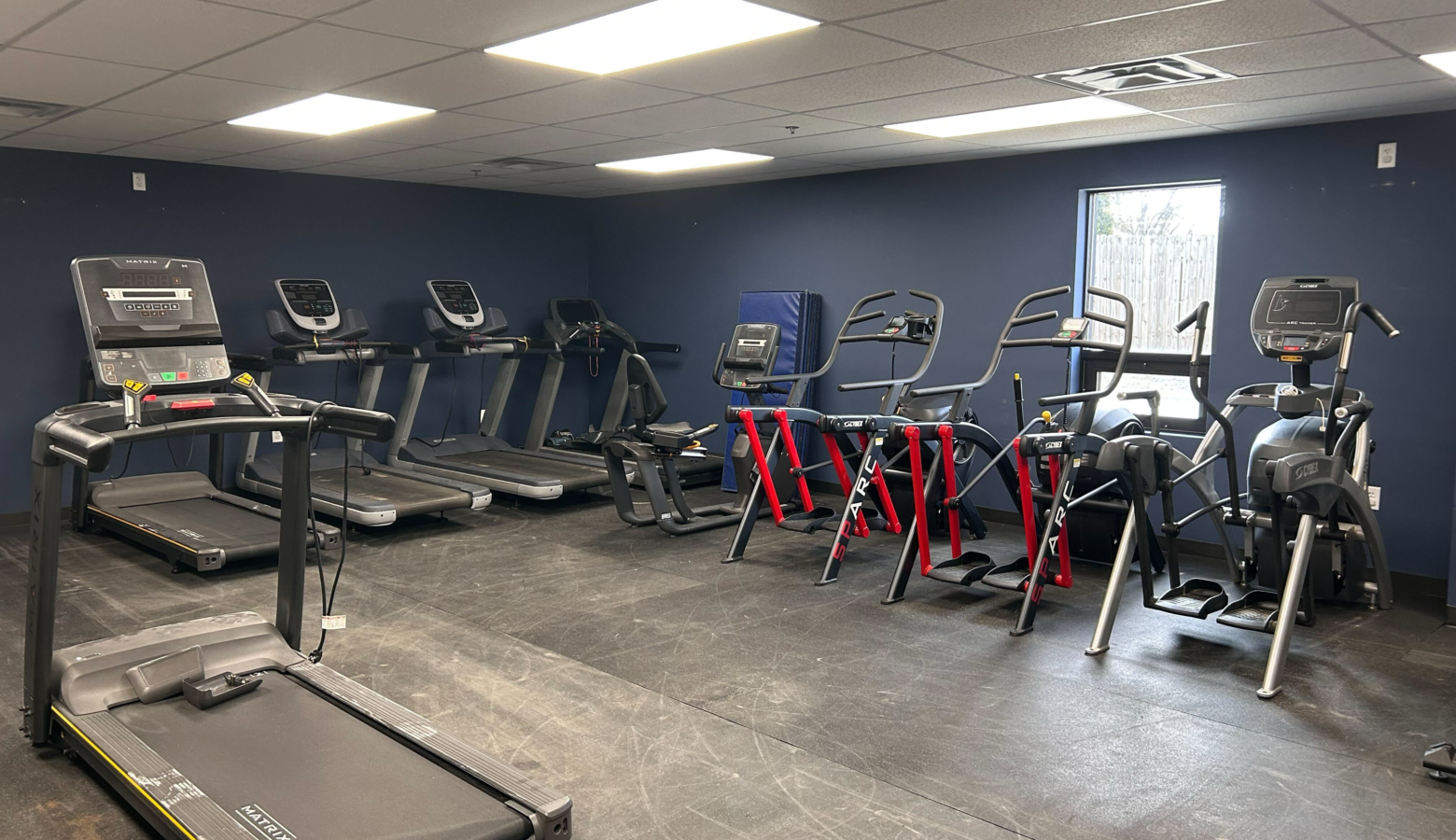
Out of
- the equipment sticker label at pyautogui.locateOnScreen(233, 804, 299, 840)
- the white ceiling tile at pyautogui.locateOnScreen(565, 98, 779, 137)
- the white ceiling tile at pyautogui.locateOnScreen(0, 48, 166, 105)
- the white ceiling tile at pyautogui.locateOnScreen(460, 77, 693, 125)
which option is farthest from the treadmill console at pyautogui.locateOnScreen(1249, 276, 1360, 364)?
the white ceiling tile at pyautogui.locateOnScreen(0, 48, 166, 105)

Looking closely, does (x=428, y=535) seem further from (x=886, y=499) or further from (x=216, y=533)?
(x=886, y=499)

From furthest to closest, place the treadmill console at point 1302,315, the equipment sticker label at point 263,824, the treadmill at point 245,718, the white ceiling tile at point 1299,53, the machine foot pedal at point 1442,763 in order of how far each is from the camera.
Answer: the treadmill console at point 1302,315 → the white ceiling tile at point 1299,53 → the machine foot pedal at point 1442,763 → the treadmill at point 245,718 → the equipment sticker label at point 263,824

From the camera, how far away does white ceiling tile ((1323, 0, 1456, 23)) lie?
315 cm

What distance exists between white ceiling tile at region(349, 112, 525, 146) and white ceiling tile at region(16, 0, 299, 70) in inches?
57.3

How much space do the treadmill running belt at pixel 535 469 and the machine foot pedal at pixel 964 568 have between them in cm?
256

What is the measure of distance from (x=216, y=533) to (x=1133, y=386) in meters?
5.47

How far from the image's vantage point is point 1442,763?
3.08m

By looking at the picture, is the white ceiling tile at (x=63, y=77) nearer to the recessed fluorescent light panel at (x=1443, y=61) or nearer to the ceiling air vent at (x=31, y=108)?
the ceiling air vent at (x=31, y=108)

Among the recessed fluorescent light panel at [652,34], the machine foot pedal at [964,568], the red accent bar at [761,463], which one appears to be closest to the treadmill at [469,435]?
the red accent bar at [761,463]

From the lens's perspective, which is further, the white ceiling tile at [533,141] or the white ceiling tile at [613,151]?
the white ceiling tile at [613,151]

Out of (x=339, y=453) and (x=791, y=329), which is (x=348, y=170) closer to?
(x=339, y=453)

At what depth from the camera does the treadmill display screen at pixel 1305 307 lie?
441 centimetres

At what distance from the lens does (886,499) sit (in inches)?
221

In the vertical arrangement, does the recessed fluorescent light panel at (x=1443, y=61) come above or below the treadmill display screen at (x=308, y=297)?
above
